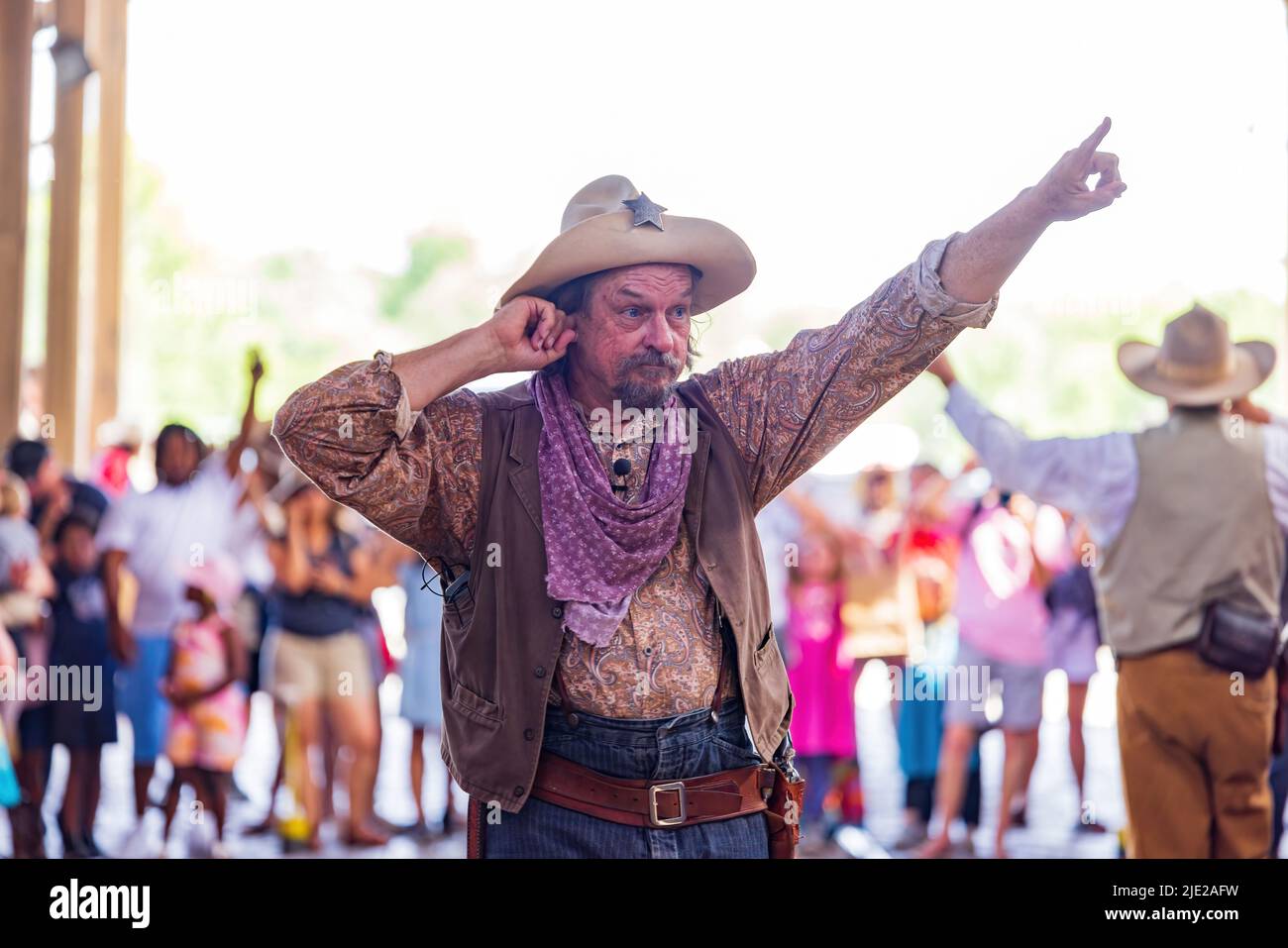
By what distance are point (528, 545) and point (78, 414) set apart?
9.88 meters

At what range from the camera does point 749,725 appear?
3008mm

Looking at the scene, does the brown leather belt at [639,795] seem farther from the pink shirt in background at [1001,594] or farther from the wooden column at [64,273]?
the wooden column at [64,273]

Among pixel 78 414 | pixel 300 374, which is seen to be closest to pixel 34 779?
pixel 78 414

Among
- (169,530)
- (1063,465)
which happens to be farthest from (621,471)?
(169,530)

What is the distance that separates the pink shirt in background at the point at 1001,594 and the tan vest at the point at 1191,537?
2.03 meters

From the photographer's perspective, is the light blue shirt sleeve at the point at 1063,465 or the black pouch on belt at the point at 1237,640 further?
Result: the light blue shirt sleeve at the point at 1063,465

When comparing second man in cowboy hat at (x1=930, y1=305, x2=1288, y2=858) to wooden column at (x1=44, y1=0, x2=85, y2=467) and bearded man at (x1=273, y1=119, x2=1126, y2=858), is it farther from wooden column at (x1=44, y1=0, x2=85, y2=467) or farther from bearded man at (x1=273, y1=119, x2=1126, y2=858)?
wooden column at (x1=44, y1=0, x2=85, y2=467)

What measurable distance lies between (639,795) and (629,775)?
0.04 m

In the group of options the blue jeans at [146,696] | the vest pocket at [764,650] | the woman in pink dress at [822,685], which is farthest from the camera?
the woman in pink dress at [822,685]

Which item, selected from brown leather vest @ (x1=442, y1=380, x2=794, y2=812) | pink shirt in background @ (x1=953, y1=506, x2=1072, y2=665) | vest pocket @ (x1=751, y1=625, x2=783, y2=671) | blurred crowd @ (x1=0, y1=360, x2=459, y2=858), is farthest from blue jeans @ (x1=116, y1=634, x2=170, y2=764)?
vest pocket @ (x1=751, y1=625, x2=783, y2=671)

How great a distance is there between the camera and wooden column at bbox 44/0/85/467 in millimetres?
11773

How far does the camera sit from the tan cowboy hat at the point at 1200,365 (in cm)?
527

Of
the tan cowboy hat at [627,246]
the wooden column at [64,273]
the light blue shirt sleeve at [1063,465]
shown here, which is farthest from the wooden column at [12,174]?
the tan cowboy hat at [627,246]

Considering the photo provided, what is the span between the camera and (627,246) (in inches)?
123
